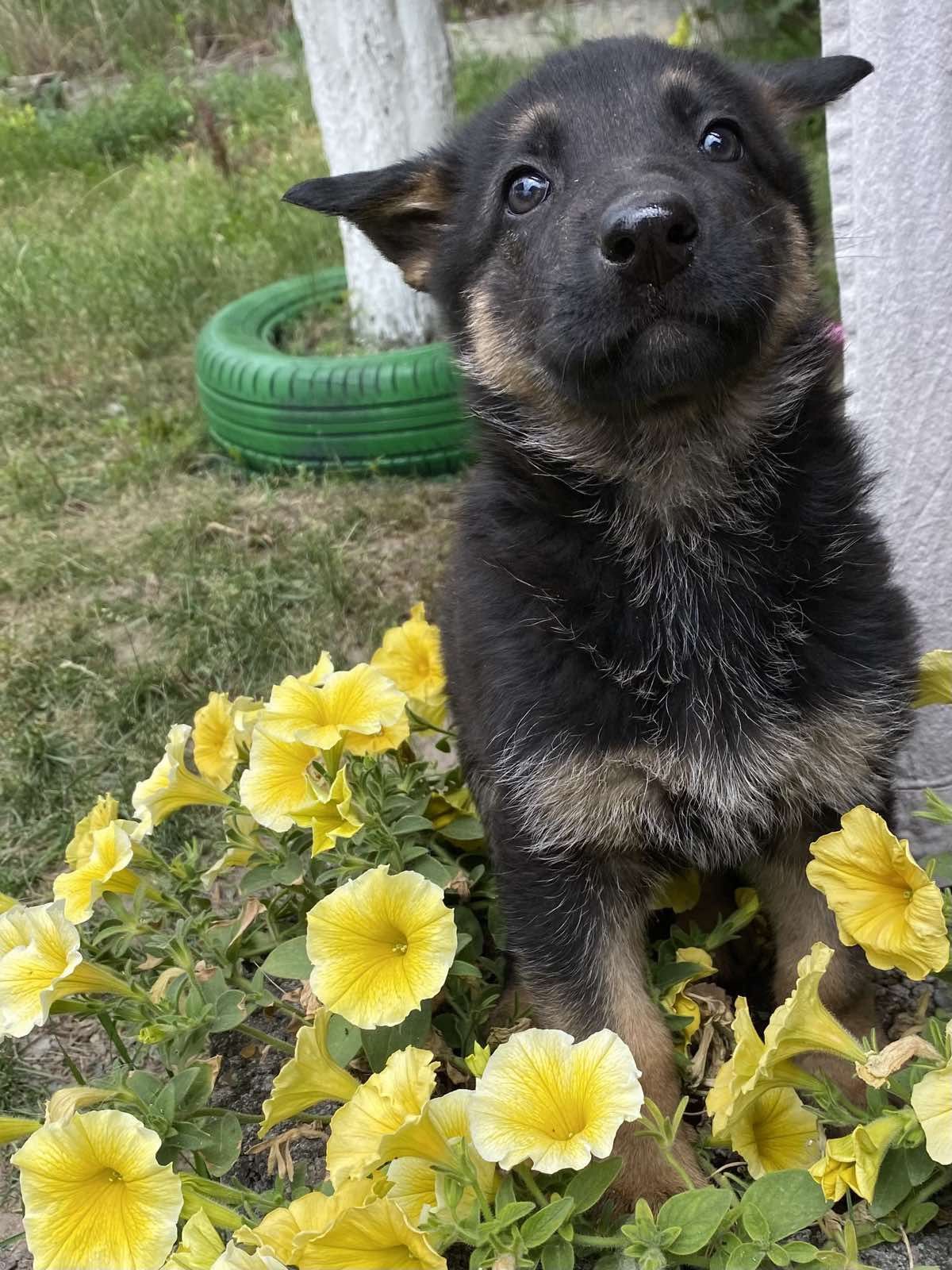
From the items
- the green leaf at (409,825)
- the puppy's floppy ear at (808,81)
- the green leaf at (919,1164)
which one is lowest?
the green leaf at (919,1164)

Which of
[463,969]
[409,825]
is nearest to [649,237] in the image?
[409,825]

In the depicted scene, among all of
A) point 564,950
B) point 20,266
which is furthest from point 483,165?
point 20,266

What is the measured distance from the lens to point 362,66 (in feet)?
15.8

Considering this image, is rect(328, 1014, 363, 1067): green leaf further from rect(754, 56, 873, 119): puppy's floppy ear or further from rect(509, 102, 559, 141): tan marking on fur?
rect(754, 56, 873, 119): puppy's floppy ear

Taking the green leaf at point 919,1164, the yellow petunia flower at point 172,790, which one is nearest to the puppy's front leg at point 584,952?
the green leaf at point 919,1164

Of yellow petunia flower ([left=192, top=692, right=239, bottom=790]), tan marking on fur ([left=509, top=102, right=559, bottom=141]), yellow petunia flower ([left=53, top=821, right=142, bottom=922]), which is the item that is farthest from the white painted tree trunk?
yellow petunia flower ([left=53, top=821, right=142, bottom=922])

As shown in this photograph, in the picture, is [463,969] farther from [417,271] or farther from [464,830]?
[417,271]

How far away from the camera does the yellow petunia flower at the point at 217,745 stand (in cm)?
254

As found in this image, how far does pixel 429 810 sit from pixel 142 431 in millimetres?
3345

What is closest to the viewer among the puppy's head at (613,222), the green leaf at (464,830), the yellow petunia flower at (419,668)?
the puppy's head at (613,222)

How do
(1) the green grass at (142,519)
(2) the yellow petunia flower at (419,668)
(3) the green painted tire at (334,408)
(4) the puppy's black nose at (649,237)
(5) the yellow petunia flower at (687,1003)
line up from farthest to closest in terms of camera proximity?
(3) the green painted tire at (334,408) → (1) the green grass at (142,519) → (2) the yellow petunia flower at (419,668) → (5) the yellow petunia flower at (687,1003) → (4) the puppy's black nose at (649,237)

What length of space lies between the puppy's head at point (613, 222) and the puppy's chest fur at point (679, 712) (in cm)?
36

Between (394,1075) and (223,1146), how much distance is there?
1.30ft

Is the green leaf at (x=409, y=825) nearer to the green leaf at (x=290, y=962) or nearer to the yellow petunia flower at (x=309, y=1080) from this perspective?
the green leaf at (x=290, y=962)
